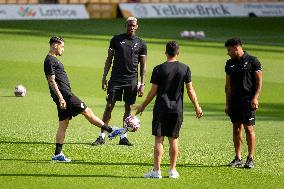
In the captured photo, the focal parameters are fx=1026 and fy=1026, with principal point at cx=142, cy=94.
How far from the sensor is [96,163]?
1745cm

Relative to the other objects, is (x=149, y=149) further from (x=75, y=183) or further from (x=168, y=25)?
(x=168, y=25)

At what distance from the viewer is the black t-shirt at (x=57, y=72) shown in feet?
57.1

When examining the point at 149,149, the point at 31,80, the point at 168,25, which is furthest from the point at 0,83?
the point at 168,25

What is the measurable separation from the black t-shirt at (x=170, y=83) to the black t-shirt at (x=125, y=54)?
393 cm

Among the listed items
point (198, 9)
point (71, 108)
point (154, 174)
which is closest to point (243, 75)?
point (154, 174)

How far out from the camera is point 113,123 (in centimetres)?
2292

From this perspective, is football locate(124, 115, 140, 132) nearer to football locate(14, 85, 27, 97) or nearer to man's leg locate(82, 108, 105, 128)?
man's leg locate(82, 108, 105, 128)

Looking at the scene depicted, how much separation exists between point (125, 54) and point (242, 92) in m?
3.21

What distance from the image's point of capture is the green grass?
53.0ft

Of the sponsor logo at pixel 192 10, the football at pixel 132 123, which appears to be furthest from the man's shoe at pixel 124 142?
the sponsor logo at pixel 192 10

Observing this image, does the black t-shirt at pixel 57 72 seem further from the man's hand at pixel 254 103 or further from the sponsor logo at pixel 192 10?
the sponsor logo at pixel 192 10

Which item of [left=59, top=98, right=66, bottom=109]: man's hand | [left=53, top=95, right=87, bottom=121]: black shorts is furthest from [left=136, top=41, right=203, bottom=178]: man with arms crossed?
[left=53, top=95, right=87, bottom=121]: black shorts

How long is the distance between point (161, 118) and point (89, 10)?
45.1 meters

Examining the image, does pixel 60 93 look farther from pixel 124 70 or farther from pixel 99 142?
pixel 124 70
